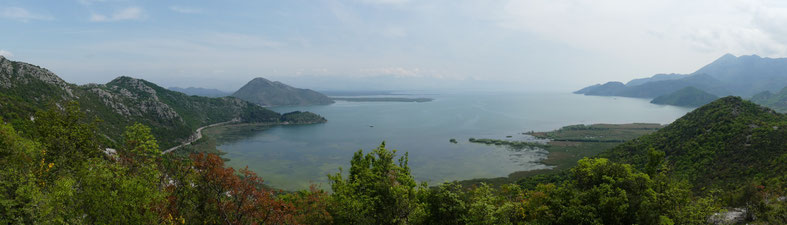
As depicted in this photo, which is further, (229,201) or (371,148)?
(371,148)

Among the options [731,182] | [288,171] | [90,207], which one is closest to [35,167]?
[90,207]

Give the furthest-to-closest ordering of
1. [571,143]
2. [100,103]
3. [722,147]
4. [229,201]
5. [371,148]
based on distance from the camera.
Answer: [571,143]
[371,148]
[100,103]
[722,147]
[229,201]

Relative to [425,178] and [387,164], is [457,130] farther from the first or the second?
[387,164]

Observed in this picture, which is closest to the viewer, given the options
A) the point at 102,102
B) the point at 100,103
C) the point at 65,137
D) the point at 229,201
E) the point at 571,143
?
the point at 229,201

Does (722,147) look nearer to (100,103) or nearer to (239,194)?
(239,194)

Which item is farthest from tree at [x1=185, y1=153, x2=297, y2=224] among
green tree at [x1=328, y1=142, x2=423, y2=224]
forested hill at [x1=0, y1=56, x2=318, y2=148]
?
forested hill at [x1=0, y1=56, x2=318, y2=148]

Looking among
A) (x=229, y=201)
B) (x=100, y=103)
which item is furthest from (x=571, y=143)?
(x=100, y=103)
